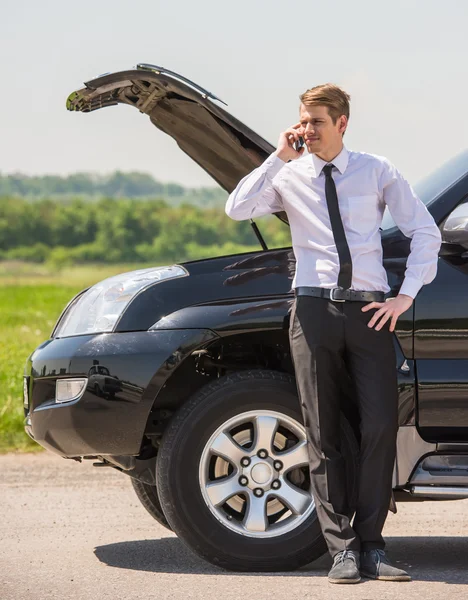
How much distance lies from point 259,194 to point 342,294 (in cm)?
53

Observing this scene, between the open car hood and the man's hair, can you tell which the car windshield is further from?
the man's hair

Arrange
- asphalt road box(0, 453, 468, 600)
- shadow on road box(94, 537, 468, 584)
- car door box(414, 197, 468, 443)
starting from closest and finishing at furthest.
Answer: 1. asphalt road box(0, 453, 468, 600)
2. car door box(414, 197, 468, 443)
3. shadow on road box(94, 537, 468, 584)

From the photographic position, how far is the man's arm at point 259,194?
193 inches

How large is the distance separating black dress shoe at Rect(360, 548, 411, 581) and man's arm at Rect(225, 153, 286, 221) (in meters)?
1.44

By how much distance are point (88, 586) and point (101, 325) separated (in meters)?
1.08

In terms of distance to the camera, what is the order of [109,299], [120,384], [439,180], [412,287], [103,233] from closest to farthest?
[412,287] < [120,384] < [109,299] < [439,180] < [103,233]

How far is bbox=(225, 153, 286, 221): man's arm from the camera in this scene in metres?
4.91

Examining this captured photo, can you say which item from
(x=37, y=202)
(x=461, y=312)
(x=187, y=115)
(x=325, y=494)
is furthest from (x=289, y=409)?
(x=37, y=202)

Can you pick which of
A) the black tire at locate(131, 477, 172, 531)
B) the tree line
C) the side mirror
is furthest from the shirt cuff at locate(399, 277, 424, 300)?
the tree line

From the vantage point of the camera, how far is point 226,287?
514cm

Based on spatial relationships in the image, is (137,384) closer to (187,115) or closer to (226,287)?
(226,287)

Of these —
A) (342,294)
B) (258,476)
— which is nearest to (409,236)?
(342,294)

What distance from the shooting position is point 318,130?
4.91 metres

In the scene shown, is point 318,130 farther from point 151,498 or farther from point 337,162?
point 151,498
